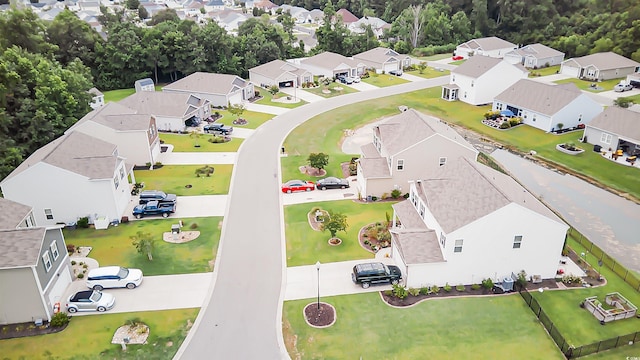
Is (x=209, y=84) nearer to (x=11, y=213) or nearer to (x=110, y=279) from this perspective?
(x=11, y=213)

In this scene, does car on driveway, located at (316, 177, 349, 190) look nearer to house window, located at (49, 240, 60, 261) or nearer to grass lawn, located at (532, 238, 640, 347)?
grass lawn, located at (532, 238, 640, 347)

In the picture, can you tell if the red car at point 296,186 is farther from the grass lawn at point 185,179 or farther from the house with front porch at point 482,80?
the house with front porch at point 482,80

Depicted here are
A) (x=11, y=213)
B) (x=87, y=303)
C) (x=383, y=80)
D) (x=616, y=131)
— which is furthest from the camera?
(x=383, y=80)

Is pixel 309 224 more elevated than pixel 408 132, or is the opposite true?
pixel 408 132

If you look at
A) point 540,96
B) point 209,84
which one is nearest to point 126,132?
point 209,84

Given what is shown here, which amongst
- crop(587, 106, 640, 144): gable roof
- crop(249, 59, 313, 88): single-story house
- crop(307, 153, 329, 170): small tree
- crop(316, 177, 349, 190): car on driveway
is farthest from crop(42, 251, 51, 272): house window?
crop(249, 59, 313, 88): single-story house

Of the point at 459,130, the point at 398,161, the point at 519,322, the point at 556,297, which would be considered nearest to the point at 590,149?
the point at 459,130
